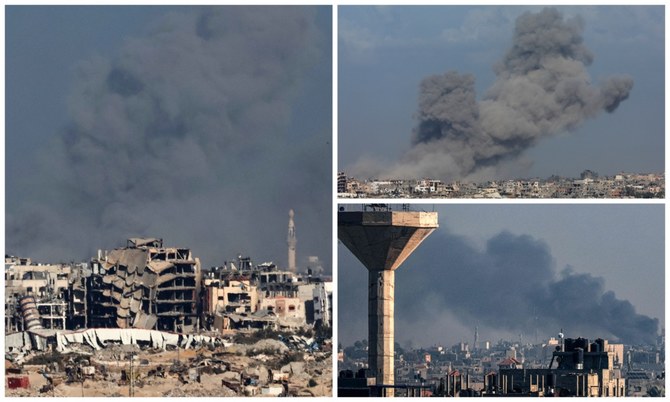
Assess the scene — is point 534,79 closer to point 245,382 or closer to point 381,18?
point 381,18

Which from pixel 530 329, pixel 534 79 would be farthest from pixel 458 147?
pixel 530 329

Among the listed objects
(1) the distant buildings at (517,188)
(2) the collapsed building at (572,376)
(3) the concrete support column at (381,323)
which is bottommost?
(2) the collapsed building at (572,376)

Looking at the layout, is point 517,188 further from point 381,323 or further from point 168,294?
point 168,294

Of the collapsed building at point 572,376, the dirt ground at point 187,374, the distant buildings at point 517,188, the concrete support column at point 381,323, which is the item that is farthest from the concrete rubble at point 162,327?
the collapsed building at point 572,376

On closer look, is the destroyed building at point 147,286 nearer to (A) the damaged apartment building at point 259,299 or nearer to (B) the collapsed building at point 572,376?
(A) the damaged apartment building at point 259,299

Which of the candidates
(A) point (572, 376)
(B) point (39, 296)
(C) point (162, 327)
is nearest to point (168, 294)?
(C) point (162, 327)

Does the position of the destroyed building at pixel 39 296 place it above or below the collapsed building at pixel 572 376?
above

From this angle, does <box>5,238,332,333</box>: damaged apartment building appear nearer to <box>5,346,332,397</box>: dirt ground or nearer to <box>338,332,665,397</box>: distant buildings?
<box>5,346,332,397</box>: dirt ground
